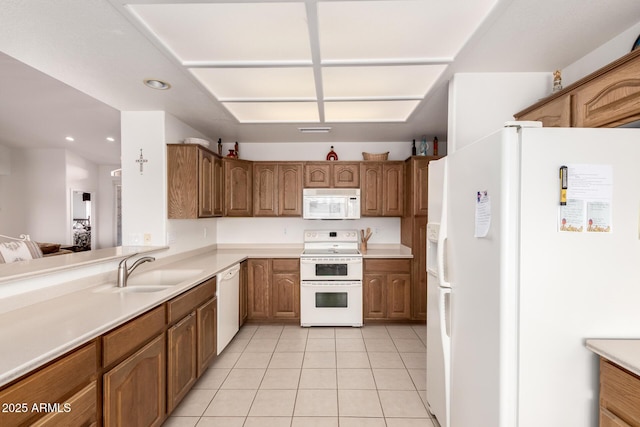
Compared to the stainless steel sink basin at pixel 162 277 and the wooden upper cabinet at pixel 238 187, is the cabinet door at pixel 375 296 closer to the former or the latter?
the wooden upper cabinet at pixel 238 187

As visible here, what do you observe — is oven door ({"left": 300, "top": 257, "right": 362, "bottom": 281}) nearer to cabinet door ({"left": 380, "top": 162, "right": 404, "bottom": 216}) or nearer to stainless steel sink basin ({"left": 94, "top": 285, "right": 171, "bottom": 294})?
cabinet door ({"left": 380, "top": 162, "right": 404, "bottom": 216})

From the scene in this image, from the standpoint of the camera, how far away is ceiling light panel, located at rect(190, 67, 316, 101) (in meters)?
2.07

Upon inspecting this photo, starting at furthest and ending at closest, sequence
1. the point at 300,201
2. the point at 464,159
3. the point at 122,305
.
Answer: the point at 300,201 → the point at 122,305 → the point at 464,159

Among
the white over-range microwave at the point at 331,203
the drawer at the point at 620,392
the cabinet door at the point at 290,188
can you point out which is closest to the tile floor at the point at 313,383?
the drawer at the point at 620,392

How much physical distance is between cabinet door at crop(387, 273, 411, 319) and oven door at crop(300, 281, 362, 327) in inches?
15.0

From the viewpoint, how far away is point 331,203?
12.5ft

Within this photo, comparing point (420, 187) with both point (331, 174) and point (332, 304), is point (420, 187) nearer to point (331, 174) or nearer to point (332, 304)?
A: point (331, 174)

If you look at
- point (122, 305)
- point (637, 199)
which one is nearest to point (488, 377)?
point (637, 199)

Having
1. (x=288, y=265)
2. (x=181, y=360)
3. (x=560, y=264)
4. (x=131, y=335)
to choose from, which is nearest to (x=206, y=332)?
(x=181, y=360)

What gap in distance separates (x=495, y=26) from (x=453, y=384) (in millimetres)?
1976

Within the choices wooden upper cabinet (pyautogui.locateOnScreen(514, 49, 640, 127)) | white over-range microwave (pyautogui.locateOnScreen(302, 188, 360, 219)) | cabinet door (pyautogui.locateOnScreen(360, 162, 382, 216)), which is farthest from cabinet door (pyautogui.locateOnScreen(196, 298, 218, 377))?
wooden upper cabinet (pyautogui.locateOnScreen(514, 49, 640, 127))

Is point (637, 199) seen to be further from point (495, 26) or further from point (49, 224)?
point (49, 224)

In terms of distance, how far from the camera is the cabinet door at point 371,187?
3.85m

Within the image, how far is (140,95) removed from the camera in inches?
94.3
